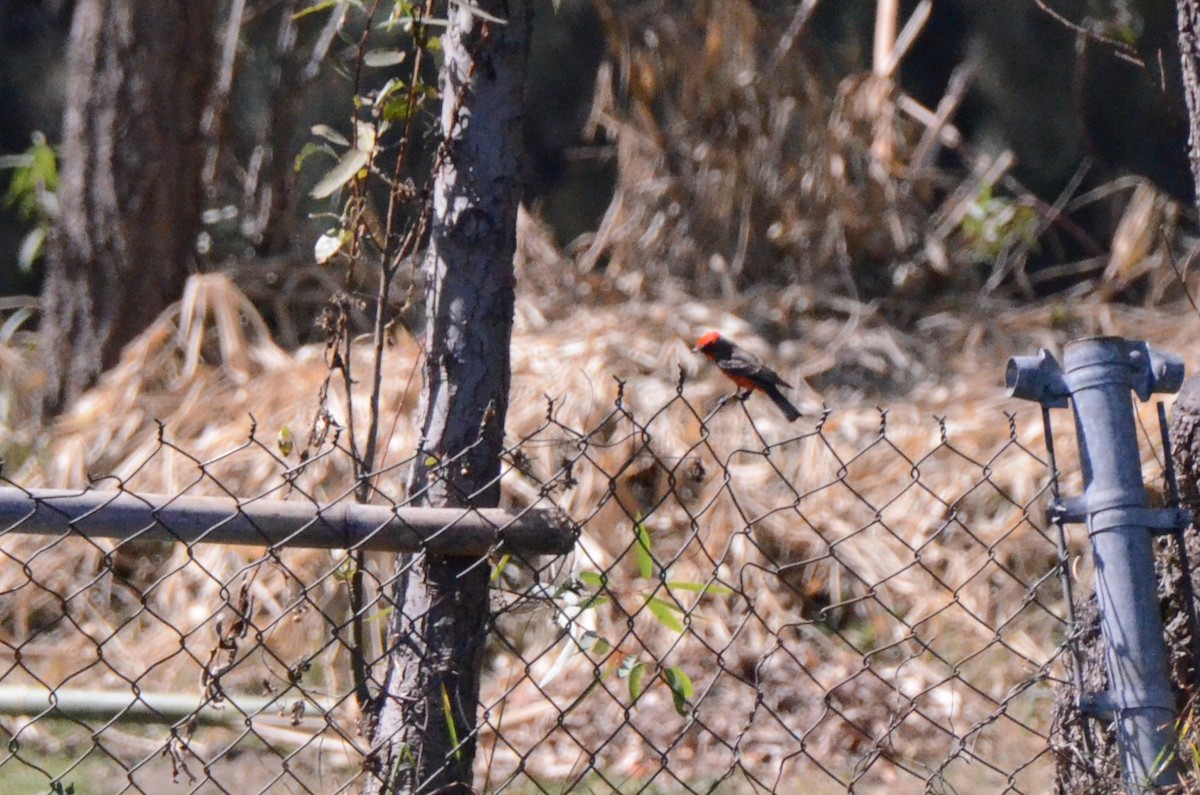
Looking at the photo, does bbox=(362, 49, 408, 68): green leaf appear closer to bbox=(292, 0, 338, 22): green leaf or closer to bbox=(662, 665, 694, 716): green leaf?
bbox=(292, 0, 338, 22): green leaf

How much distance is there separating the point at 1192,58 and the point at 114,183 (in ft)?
17.8

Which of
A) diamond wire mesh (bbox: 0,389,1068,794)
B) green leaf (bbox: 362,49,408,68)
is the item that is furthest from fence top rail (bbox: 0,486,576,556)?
diamond wire mesh (bbox: 0,389,1068,794)

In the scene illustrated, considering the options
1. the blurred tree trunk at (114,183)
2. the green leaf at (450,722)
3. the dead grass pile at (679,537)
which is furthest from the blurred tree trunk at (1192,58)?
the blurred tree trunk at (114,183)

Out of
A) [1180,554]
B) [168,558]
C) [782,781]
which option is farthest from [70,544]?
[1180,554]

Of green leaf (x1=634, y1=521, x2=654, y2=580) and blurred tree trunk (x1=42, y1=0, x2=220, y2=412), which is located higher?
blurred tree trunk (x1=42, y1=0, x2=220, y2=412)

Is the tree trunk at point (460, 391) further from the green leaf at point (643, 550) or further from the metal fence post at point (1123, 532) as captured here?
the metal fence post at point (1123, 532)

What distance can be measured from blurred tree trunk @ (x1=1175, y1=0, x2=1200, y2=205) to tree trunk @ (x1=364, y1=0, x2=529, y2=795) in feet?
4.25

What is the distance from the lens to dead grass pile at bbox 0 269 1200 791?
14.4ft

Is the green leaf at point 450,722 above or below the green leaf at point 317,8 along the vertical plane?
below

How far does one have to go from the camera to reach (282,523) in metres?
2.21

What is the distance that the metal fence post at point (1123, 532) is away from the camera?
2.37 meters

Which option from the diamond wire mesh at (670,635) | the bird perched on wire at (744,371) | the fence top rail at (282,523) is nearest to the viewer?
the fence top rail at (282,523)

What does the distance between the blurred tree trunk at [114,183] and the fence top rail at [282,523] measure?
4.71 m

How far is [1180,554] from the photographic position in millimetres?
2465
